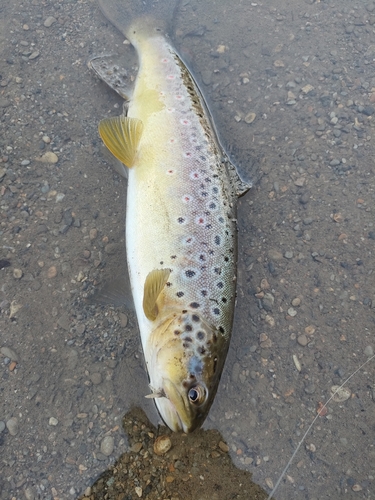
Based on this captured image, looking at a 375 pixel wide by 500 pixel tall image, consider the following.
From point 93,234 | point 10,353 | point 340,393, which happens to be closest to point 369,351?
point 340,393

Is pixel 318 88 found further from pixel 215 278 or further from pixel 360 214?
pixel 215 278

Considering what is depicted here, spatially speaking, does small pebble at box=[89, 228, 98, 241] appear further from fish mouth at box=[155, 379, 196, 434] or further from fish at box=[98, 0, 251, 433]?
fish mouth at box=[155, 379, 196, 434]

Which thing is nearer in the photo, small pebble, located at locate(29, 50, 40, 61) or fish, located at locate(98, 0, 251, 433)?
fish, located at locate(98, 0, 251, 433)

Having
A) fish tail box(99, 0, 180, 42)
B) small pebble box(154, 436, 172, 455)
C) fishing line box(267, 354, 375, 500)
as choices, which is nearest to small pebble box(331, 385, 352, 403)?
fishing line box(267, 354, 375, 500)

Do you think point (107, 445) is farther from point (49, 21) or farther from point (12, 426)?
point (49, 21)

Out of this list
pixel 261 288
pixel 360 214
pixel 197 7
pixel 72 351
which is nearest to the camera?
pixel 72 351

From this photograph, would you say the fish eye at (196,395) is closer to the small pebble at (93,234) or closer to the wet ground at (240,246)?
the wet ground at (240,246)

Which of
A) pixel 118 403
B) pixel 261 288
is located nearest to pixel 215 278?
pixel 261 288
